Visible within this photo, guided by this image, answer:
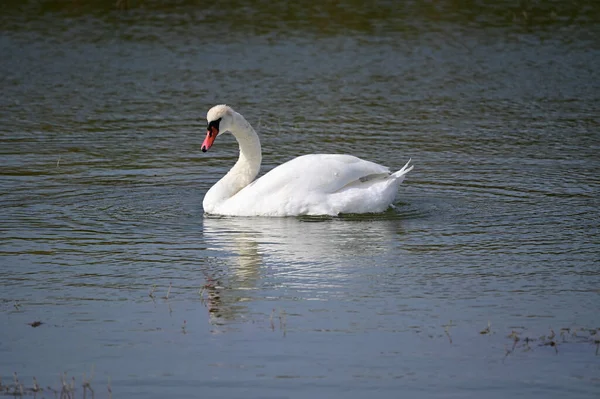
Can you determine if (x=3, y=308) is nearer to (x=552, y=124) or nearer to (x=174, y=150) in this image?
(x=174, y=150)

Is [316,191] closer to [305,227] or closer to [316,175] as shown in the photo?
[316,175]

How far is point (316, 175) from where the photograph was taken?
11477 millimetres

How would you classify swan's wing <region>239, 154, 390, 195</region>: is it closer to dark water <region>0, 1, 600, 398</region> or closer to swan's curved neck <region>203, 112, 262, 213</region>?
dark water <region>0, 1, 600, 398</region>

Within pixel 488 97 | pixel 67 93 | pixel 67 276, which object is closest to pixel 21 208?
pixel 67 276

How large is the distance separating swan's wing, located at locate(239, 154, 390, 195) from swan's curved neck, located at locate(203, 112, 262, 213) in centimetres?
55

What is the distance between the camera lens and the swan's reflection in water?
8.70 m

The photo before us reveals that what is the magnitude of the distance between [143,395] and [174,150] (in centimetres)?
853

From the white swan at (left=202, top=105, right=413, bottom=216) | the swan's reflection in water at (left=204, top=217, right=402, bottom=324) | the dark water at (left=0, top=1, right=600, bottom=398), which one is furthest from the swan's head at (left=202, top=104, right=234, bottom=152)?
the swan's reflection in water at (left=204, top=217, right=402, bottom=324)

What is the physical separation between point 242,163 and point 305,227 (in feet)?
5.49

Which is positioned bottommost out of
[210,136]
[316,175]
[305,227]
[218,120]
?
[305,227]

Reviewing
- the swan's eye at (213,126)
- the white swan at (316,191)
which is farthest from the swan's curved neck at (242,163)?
the white swan at (316,191)

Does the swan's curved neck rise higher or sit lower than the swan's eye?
lower

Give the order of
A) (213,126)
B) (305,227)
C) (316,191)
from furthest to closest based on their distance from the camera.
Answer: (213,126) → (316,191) → (305,227)

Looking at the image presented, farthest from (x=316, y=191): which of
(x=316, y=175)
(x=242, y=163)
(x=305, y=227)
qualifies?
(x=242, y=163)
